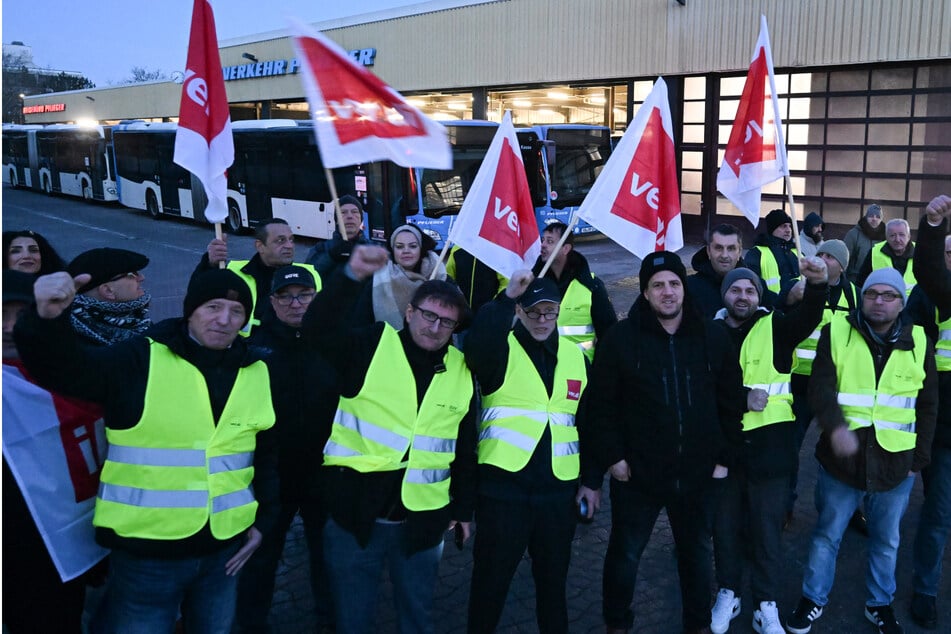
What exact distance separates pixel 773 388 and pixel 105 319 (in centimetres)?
A: 332

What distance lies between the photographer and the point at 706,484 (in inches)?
151

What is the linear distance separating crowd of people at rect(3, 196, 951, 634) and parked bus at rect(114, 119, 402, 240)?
41.5 feet

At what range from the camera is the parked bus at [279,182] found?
1750 cm

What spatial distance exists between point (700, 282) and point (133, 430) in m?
3.84

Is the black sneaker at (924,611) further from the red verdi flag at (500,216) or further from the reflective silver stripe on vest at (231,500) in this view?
the reflective silver stripe on vest at (231,500)

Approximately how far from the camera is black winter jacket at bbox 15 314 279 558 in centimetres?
243

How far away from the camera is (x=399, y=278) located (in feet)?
15.8

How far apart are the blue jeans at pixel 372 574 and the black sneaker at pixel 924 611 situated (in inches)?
107

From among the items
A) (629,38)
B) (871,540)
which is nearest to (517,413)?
(871,540)

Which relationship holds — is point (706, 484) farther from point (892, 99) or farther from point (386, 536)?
point (892, 99)

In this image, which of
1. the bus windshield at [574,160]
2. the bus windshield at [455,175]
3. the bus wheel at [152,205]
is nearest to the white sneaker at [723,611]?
the bus windshield at [455,175]

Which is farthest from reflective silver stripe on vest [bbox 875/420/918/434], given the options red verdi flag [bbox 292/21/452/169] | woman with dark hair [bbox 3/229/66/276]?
woman with dark hair [bbox 3/229/66/276]

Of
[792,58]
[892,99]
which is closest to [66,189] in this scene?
[792,58]

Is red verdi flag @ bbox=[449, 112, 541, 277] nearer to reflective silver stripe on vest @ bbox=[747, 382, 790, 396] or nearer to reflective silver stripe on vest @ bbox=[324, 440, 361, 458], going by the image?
reflective silver stripe on vest @ bbox=[324, 440, 361, 458]
